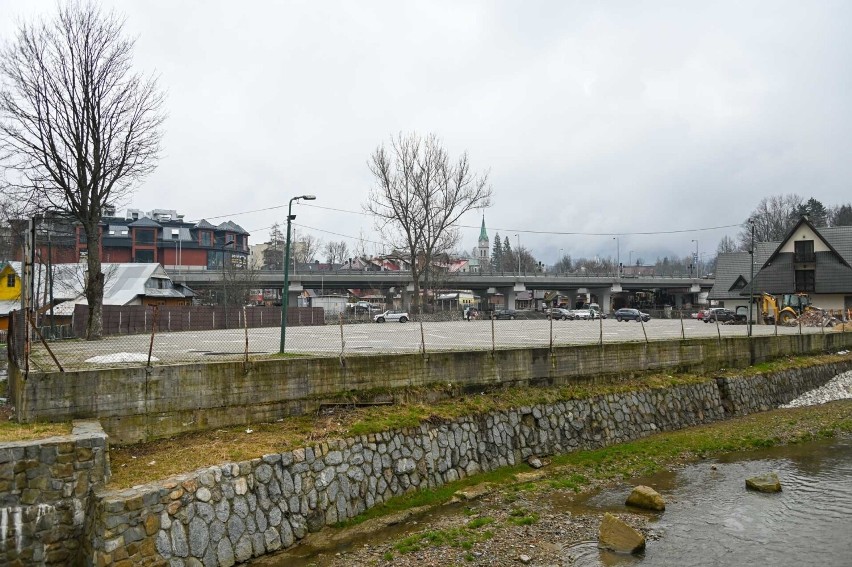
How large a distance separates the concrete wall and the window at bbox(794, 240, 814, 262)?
1986 inches

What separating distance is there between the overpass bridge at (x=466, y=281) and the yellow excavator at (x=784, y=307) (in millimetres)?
36330

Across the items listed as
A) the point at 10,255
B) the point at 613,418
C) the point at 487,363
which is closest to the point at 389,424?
the point at 487,363

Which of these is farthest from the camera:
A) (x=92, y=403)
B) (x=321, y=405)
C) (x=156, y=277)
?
(x=156, y=277)

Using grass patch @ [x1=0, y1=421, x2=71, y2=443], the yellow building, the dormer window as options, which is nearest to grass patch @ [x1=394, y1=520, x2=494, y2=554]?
grass patch @ [x1=0, y1=421, x2=71, y2=443]

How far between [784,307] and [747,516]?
177 ft

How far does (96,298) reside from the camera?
28.5 meters

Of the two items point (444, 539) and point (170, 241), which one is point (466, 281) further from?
point (444, 539)

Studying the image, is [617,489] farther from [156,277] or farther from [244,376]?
[156,277]

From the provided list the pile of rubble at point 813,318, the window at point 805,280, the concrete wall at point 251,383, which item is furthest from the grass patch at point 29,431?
the window at point 805,280

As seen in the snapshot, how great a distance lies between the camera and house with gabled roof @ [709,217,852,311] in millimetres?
60188

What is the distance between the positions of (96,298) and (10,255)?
40.7m

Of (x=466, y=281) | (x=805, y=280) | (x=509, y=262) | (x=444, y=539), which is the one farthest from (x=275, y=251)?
(x=444, y=539)

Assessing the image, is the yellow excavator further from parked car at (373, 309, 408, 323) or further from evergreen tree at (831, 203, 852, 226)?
evergreen tree at (831, 203, 852, 226)

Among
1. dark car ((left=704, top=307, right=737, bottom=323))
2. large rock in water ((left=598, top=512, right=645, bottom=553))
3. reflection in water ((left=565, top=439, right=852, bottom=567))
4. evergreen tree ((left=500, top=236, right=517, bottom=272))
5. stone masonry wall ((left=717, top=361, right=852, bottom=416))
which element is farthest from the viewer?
evergreen tree ((left=500, top=236, right=517, bottom=272))
